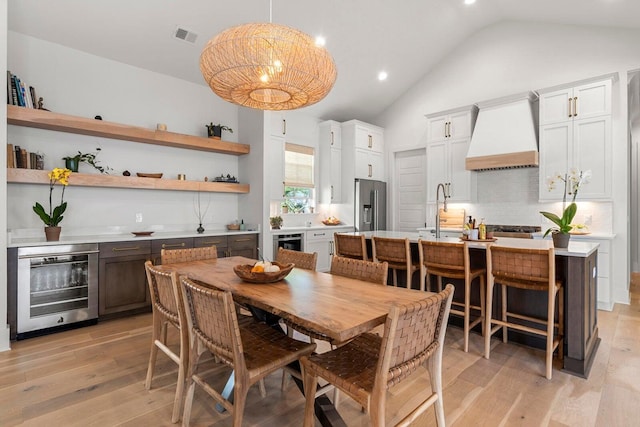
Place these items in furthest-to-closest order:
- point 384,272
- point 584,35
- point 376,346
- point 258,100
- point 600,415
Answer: point 584,35, point 258,100, point 384,272, point 600,415, point 376,346

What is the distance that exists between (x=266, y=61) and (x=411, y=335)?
166 cm

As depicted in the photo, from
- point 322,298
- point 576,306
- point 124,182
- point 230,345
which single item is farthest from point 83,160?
point 576,306

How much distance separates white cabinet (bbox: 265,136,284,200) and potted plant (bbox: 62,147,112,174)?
2264 millimetres

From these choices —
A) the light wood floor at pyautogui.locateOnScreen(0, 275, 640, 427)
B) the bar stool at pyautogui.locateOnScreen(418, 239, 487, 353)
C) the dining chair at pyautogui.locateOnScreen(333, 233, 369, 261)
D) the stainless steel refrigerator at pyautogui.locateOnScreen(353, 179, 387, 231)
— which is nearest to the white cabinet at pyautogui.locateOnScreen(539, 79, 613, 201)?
the light wood floor at pyautogui.locateOnScreen(0, 275, 640, 427)

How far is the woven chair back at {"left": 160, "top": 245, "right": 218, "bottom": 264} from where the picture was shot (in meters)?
2.82

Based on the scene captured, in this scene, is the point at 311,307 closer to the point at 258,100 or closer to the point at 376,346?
the point at 376,346

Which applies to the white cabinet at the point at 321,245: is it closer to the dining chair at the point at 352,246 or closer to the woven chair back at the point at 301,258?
the dining chair at the point at 352,246

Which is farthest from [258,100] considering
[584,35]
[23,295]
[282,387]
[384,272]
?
[584,35]

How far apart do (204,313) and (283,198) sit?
3.95 m

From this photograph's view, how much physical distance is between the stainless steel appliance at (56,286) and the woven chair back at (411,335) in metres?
3.34

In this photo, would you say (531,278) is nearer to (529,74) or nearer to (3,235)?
(529,74)

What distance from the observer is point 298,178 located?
5.98 meters

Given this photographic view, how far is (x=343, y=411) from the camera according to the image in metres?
1.99

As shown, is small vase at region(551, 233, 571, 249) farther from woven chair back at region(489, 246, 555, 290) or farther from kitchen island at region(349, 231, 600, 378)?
woven chair back at region(489, 246, 555, 290)
